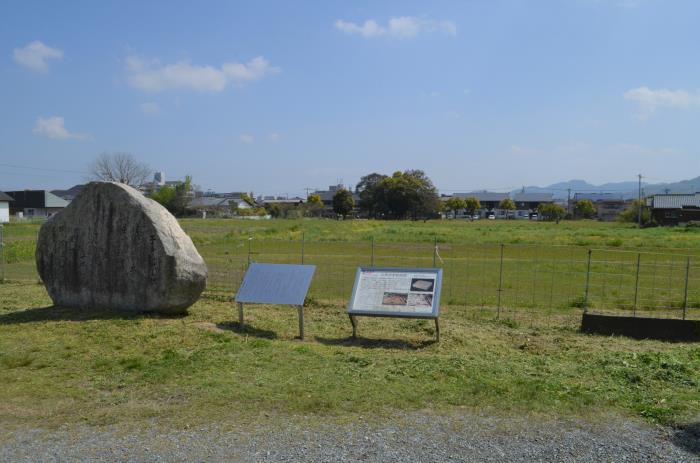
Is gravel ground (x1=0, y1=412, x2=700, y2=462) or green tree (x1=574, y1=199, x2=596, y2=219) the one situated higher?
green tree (x1=574, y1=199, x2=596, y2=219)

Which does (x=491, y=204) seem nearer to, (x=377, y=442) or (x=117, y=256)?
(x=117, y=256)

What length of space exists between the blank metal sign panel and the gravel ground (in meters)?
4.77

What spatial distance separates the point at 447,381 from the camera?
25.9 ft

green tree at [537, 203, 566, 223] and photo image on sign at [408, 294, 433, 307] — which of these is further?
green tree at [537, 203, 566, 223]

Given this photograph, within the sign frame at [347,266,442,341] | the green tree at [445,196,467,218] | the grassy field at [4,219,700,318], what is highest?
the green tree at [445,196,467,218]

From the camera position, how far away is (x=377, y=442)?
5.83m

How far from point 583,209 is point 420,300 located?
10786cm

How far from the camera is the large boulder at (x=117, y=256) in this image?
39.0 ft

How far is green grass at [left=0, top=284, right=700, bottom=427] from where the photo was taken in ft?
22.5

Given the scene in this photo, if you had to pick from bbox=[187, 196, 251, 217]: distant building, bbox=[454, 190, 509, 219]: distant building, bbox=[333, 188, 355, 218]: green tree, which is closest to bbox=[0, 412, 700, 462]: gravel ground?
bbox=[333, 188, 355, 218]: green tree

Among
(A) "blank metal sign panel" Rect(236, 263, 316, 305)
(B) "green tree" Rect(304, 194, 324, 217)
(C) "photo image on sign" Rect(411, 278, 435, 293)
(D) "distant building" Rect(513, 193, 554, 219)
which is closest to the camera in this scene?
(C) "photo image on sign" Rect(411, 278, 435, 293)

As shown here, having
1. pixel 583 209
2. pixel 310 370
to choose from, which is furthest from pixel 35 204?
pixel 310 370

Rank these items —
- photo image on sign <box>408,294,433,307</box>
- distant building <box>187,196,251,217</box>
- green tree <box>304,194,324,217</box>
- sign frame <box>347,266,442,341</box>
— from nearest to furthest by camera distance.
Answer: sign frame <box>347,266,442,341</box> → photo image on sign <box>408,294,433,307</box> → green tree <box>304,194,324,217</box> → distant building <box>187,196,251,217</box>

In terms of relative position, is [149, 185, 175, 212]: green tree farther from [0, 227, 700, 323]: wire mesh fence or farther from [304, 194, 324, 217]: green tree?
[0, 227, 700, 323]: wire mesh fence
